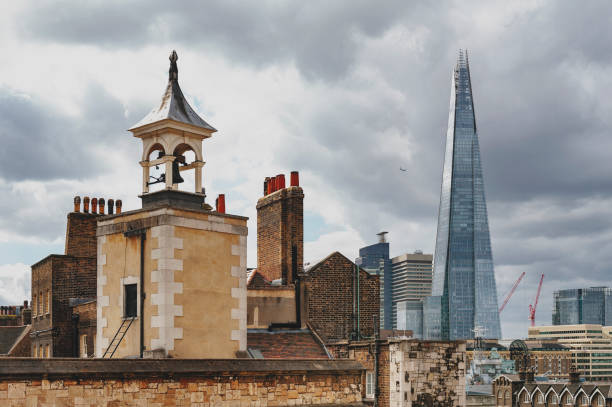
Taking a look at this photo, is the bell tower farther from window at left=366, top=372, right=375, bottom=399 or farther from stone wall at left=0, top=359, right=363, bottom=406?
window at left=366, top=372, right=375, bottom=399

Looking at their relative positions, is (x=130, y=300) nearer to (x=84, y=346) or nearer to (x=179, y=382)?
(x=179, y=382)

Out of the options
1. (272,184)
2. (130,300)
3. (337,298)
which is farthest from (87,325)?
(130,300)

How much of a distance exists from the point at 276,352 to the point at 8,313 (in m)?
52.5

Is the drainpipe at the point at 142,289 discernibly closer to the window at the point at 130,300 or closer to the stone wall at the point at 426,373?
the window at the point at 130,300

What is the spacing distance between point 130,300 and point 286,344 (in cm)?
979

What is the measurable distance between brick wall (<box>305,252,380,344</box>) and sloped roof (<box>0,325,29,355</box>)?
23174 mm

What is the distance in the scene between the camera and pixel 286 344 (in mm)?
28547

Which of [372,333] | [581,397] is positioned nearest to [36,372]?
[372,333]

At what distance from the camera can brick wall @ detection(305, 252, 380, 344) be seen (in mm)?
32531

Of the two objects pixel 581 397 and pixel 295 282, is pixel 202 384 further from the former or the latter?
pixel 581 397

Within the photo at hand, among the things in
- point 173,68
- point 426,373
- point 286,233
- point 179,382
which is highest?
point 173,68

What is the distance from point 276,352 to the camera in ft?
89.0

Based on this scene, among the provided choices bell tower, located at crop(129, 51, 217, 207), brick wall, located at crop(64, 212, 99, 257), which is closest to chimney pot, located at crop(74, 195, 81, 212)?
brick wall, located at crop(64, 212, 99, 257)

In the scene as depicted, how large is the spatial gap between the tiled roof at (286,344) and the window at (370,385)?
12.2ft
